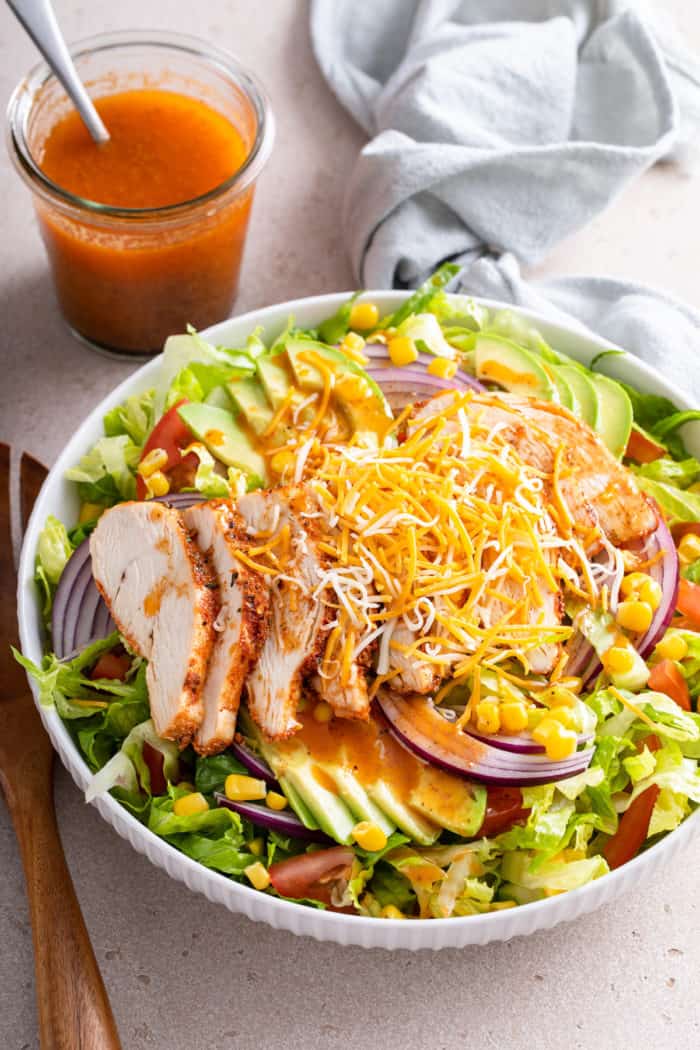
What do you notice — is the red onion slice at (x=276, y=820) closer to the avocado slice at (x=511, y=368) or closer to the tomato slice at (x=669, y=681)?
the tomato slice at (x=669, y=681)

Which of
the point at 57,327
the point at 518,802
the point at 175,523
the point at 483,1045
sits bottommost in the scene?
the point at 483,1045

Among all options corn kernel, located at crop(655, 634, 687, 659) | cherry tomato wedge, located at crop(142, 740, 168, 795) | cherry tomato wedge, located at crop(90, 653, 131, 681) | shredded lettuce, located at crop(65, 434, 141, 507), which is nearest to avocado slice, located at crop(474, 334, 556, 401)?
corn kernel, located at crop(655, 634, 687, 659)

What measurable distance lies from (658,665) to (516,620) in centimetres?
53

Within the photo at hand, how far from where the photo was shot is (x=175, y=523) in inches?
150

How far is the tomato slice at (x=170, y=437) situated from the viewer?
170 inches

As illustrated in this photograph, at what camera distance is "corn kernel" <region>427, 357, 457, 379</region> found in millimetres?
4418

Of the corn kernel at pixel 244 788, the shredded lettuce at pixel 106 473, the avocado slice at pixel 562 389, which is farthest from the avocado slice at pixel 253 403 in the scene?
the corn kernel at pixel 244 788

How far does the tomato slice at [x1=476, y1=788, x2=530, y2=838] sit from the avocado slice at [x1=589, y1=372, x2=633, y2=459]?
4.44 feet

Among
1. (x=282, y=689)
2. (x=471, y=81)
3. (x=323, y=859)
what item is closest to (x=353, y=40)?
(x=471, y=81)

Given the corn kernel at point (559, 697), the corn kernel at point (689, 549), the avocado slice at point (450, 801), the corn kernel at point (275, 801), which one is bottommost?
the corn kernel at point (689, 549)

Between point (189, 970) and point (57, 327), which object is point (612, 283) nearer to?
point (57, 327)

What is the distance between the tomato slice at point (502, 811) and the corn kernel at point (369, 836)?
0.35m

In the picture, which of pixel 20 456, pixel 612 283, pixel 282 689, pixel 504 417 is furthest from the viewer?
pixel 612 283

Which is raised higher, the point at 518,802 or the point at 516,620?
the point at 516,620
